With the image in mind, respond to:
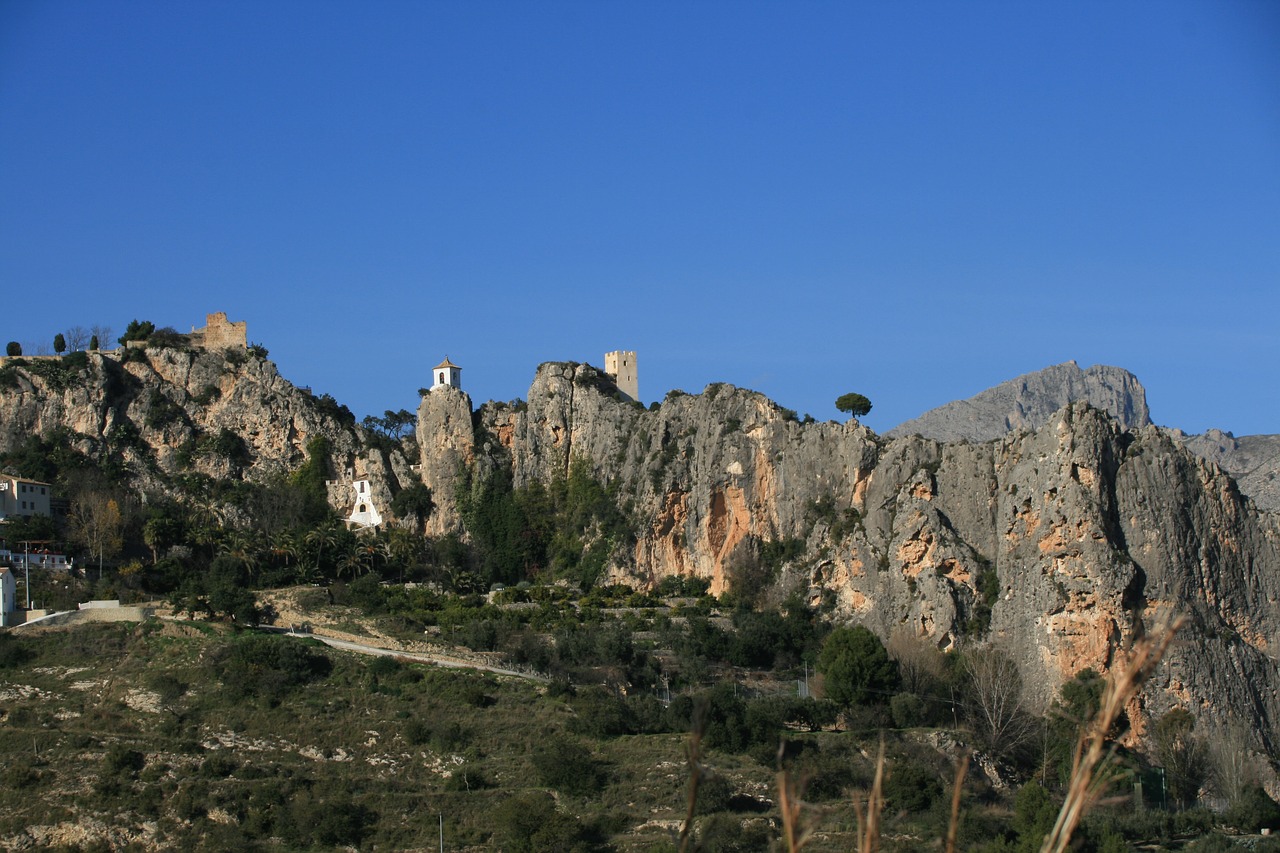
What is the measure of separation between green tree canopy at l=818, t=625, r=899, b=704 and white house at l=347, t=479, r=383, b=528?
27.3 m

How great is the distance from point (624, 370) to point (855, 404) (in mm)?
13358

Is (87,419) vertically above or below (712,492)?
above

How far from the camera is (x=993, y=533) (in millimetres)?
62906

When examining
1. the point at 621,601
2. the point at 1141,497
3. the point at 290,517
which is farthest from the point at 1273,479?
the point at 290,517

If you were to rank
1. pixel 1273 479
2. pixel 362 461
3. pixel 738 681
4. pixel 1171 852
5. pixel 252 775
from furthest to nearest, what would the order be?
pixel 1273 479 → pixel 362 461 → pixel 738 681 → pixel 252 775 → pixel 1171 852

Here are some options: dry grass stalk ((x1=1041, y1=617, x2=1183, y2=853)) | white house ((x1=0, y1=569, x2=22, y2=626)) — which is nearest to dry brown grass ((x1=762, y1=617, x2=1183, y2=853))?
dry grass stalk ((x1=1041, y1=617, x2=1183, y2=853))

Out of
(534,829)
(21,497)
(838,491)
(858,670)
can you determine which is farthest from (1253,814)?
(21,497)

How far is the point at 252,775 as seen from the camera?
46688 millimetres

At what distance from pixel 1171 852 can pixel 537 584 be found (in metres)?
35.1

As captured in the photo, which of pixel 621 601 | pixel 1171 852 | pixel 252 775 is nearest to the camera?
pixel 1171 852

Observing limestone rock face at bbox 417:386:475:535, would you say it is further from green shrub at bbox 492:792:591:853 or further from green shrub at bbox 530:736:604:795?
green shrub at bbox 492:792:591:853

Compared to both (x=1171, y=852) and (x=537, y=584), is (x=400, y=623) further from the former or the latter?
(x=1171, y=852)

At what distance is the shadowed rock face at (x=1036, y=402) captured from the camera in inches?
5768

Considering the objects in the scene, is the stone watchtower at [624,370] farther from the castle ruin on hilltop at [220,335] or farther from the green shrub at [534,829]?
the green shrub at [534,829]
